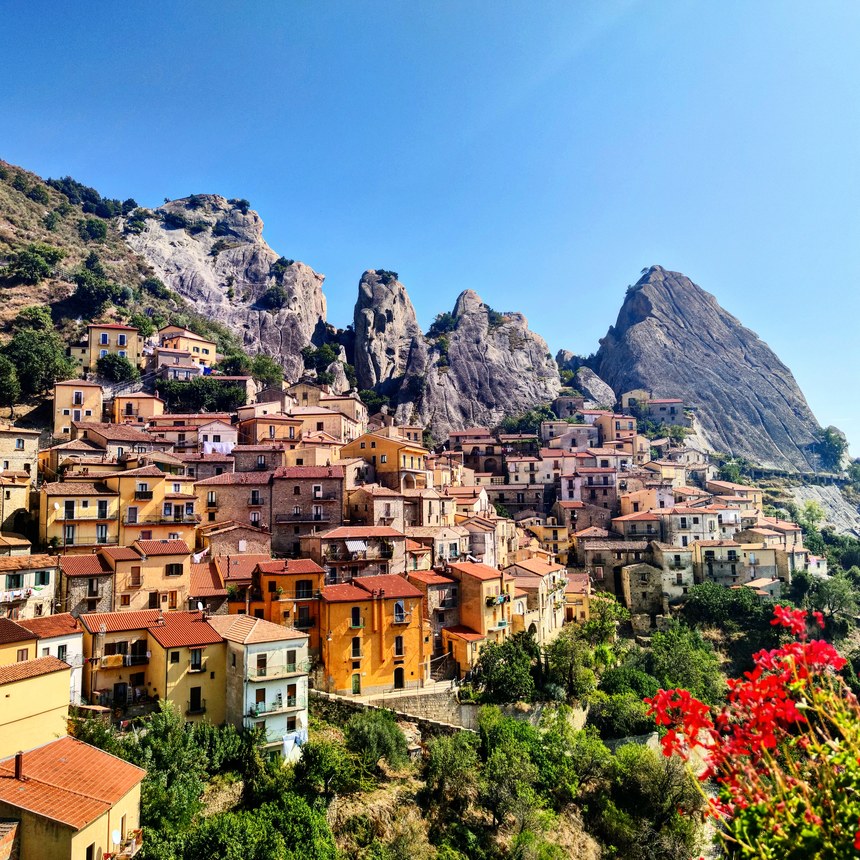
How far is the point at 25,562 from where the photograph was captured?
104 feet

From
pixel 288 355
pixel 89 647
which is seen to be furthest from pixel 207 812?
pixel 288 355

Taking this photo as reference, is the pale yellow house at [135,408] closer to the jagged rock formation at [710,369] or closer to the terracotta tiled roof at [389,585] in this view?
the terracotta tiled roof at [389,585]

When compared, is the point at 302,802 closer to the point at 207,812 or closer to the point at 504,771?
the point at 207,812

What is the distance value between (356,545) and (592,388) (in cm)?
8613

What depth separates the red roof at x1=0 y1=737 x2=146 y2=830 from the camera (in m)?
20.7

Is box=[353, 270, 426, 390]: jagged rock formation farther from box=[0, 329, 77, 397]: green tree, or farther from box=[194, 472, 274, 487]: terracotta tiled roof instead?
box=[194, 472, 274, 487]: terracotta tiled roof

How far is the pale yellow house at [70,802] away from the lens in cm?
2020

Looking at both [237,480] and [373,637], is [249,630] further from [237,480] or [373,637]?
[237,480]

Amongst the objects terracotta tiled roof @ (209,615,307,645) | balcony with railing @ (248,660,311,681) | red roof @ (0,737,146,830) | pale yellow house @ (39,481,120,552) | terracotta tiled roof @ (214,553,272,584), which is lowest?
red roof @ (0,737,146,830)

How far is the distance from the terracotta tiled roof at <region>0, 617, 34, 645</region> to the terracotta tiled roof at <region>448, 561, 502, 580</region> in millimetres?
25696

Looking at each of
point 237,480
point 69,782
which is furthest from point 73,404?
point 69,782

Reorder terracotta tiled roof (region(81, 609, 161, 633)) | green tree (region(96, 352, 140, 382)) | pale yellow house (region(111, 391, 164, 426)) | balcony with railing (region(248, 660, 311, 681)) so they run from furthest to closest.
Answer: green tree (region(96, 352, 140, 382))
pale yellow house (region(111, 391, 164, 426))
terracotta tiled roof (region(81, 609, 161, 633))
balcony with railing (region(248, 660, 311, 681))

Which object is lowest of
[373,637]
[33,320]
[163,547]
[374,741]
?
[374,741]

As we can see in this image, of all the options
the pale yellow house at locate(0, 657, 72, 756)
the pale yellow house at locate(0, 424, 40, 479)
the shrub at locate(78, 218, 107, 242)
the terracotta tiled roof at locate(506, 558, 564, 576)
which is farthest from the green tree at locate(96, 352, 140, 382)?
the pale yellow house at locate(0, 657, 72, 756)
